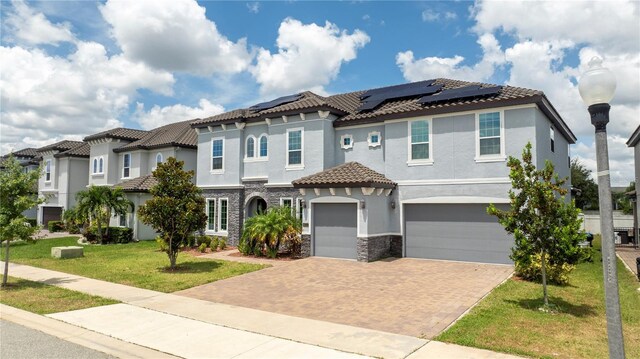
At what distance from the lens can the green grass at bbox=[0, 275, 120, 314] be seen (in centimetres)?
1033

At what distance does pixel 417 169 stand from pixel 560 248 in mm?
8560

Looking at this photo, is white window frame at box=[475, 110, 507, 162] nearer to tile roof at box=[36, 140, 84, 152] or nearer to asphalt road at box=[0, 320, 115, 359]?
asphalt road at box=[0, 320, 115, 359]

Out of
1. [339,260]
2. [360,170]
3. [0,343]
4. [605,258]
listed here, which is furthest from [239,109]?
[605,258]

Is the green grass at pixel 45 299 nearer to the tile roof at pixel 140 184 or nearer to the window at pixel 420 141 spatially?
the window at pixel 420 141

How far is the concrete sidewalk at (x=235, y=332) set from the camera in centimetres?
702

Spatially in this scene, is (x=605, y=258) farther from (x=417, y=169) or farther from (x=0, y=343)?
(x=417, y=169)

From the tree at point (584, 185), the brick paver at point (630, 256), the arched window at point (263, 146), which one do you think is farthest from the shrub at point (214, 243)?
the tree at point (584, 185)

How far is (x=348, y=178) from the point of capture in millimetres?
17297

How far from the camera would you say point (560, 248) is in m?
9.40

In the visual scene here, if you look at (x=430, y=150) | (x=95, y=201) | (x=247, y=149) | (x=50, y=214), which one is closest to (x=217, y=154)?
(x=247, y=149)

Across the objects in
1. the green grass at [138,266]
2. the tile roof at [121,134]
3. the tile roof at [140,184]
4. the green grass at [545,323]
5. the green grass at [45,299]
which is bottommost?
the green grass at [45,299]

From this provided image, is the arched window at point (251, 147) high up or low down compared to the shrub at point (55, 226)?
up

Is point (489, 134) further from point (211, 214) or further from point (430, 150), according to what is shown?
point (211, 214)

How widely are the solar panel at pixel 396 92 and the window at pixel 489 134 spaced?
3812mm
